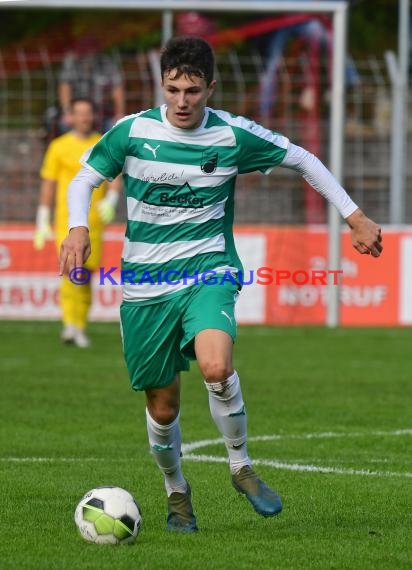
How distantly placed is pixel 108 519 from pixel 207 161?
153cm

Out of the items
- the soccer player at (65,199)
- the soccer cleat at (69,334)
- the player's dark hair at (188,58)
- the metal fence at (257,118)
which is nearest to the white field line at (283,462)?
the player's dark hair at (188,58)

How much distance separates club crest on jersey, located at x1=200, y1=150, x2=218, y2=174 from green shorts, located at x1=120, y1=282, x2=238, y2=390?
0.48 meters

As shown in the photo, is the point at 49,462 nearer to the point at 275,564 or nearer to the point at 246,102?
the point at 275,564

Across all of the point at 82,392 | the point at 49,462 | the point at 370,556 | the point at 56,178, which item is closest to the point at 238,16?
the point at 56,178

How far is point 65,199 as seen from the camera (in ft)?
45.8

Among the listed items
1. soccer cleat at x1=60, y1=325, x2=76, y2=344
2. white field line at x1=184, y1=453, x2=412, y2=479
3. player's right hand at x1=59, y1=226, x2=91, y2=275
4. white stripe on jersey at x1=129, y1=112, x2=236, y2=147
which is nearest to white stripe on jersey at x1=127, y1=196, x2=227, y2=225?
white stripe on jersey at x1=129, y1=112, x2=236, y2=147

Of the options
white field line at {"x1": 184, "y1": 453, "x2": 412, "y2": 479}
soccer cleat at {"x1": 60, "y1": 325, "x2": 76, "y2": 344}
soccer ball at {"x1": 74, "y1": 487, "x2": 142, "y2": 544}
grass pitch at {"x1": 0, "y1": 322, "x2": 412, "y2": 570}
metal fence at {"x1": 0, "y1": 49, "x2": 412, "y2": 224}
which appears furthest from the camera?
metal fence at {"x1": 0, "y1": 49, "x2": 412, "y2": 224}

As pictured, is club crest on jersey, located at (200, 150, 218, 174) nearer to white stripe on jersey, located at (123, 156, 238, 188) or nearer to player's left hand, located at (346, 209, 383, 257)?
white stripe on jersey, located at (123, 156, 238, 188)

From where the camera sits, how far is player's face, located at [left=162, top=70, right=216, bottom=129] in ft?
19.0

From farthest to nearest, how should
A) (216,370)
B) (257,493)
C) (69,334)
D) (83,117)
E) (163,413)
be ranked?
1. (69,334)
2. (83,117)
3. (163,413)
4. (257,493)
5. (216,370)

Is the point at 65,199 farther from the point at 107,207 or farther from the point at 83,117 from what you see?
the point at 107,207

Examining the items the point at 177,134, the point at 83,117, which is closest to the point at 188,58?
the point at 177,134

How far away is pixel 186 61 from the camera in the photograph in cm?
582

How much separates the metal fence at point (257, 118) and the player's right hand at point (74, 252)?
1156cm
